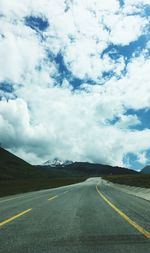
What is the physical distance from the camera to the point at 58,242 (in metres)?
6.83

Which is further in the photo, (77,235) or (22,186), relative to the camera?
(22,186)

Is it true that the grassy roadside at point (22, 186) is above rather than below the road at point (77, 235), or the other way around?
above

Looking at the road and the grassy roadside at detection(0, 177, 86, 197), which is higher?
the grassy roadside at detection(0, 177, 86, 197)

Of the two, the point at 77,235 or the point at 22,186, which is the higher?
the point at 22,186

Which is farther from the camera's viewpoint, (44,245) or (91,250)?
(44,245)

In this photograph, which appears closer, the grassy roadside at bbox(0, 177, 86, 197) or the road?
the road

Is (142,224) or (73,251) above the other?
(142,224)

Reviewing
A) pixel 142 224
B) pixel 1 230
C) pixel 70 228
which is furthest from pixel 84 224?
pixel 1 230

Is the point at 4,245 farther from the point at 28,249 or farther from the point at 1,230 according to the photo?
the point at 1,230

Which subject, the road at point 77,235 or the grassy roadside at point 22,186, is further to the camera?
the grassy roadside at point 22,186

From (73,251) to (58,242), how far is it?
0.97 metres

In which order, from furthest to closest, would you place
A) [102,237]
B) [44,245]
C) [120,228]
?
[120,228]
[102,237]
[44,245]

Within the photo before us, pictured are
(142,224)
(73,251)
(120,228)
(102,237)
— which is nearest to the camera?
(73,251)

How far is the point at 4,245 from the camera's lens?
21.6 feet
